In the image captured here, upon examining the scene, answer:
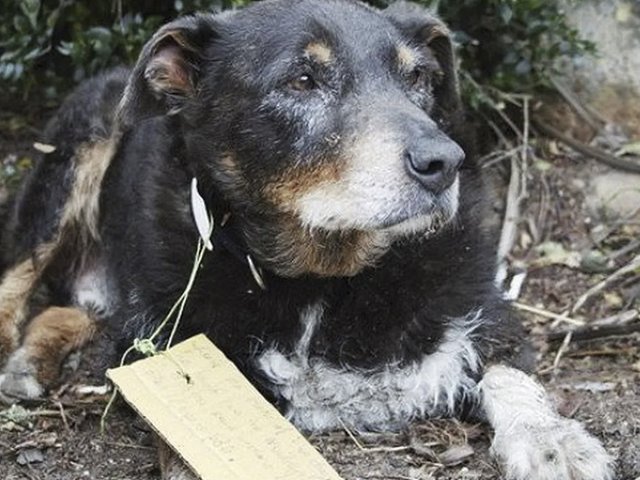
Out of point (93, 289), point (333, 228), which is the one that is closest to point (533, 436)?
point (333, 228)

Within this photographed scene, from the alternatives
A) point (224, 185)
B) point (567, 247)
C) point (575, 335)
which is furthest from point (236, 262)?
point (567, 247)

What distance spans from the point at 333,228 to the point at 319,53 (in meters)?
0.61

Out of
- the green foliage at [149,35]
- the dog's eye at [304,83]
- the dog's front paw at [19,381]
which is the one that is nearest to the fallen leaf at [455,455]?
the dog's eye at [304,83]

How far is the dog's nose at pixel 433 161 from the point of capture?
4203 mm

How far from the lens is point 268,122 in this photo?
461 cm

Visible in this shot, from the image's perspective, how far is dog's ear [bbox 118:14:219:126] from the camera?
4.81 metres

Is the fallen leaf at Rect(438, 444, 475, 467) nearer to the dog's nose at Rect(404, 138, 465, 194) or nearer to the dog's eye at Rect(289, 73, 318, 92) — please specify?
the dog's nose at Rect(404, 138, 465, 194)

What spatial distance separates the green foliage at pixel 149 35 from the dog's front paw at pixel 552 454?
2501 millimetres

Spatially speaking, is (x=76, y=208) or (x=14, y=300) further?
(x=76, y=208)

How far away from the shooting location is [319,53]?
15.1 feet

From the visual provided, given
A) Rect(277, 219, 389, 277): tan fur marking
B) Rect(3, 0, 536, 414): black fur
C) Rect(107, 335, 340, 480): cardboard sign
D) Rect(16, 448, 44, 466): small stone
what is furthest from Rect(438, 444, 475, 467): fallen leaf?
Rect(16, 448, 44, 466): small stone

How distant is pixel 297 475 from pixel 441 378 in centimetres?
90

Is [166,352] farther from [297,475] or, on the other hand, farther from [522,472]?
[522,472]

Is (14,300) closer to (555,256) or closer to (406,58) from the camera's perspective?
(406,58)
